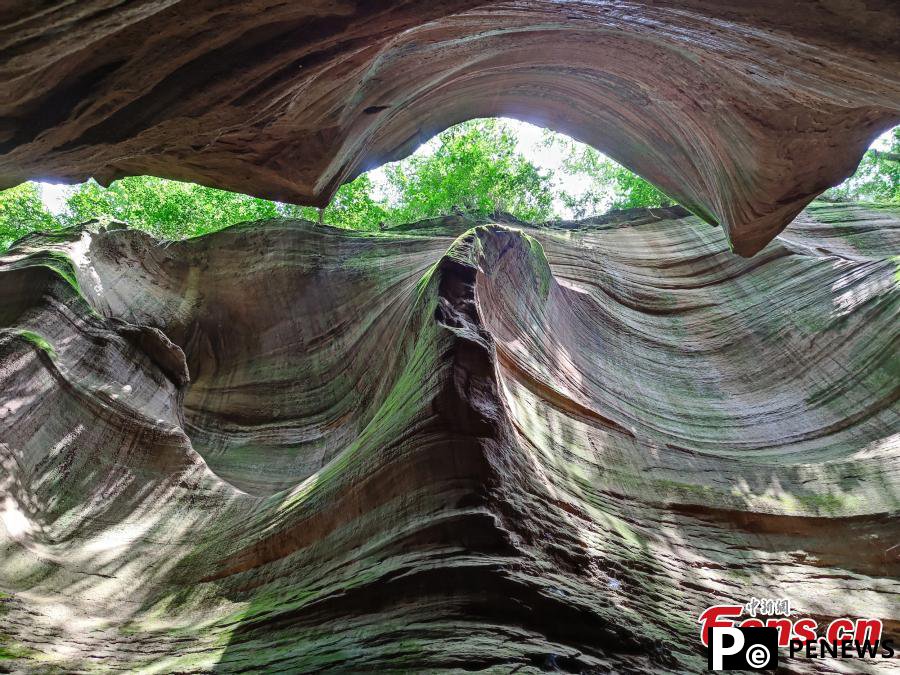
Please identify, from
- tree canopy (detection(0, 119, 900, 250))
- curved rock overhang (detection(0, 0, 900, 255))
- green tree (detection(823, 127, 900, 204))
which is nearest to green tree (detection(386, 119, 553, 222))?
tree canopy (detection(0, 119, 900, 250))

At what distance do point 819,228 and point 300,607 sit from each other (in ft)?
48.1

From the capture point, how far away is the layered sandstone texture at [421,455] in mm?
4062

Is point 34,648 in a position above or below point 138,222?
below

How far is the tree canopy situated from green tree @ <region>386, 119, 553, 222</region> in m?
0.04

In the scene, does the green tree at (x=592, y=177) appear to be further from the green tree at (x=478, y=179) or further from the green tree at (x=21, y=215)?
the green tree at (x=21, y=215)

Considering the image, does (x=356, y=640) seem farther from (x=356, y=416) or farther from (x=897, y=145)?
(x=897, y=145)

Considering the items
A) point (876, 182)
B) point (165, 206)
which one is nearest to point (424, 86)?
point (165, 206)

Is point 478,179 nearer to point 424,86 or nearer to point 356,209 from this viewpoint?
point 356,209

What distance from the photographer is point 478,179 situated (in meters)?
24.0

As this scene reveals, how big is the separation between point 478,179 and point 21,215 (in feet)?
54.6

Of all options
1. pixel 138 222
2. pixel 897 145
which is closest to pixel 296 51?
pixel 138 222

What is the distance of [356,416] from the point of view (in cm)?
867

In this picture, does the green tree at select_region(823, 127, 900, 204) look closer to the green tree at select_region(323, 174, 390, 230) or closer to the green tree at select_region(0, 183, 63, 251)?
the green tree at select_region(323, 174, 390, 230)

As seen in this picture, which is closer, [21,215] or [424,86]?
[424,86]
